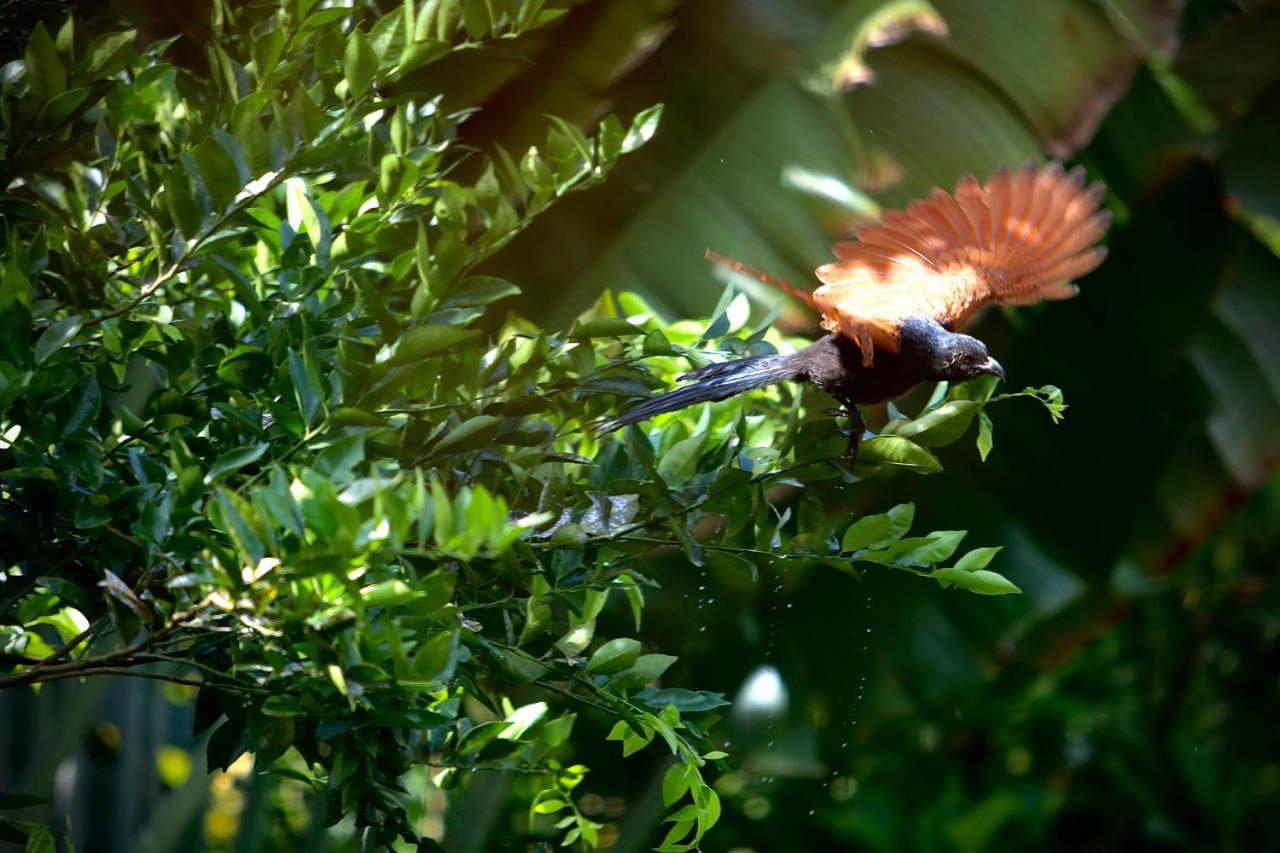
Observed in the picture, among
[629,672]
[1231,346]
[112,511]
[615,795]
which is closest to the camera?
[112,511]

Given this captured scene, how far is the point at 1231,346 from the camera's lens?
2607 millimetres

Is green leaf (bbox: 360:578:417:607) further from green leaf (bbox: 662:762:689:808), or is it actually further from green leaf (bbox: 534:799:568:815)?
green leaf (bbox: 534:799:568:815)

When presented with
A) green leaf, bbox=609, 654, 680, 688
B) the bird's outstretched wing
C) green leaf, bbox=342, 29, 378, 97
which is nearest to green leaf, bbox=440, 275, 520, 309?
green leaf, bbox=342, 29, 378, 97

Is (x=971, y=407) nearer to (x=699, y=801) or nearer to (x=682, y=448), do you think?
(x=682, y=448)

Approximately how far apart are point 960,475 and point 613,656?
6.02 feet

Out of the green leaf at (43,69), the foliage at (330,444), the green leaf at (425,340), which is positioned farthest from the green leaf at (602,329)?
the green leaf at (43,69)

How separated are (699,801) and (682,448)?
247mm

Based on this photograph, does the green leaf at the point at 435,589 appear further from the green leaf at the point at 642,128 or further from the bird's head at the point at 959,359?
the bird's head at the point at 959,359

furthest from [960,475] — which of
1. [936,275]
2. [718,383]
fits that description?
[718,383]

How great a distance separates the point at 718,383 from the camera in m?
1.01

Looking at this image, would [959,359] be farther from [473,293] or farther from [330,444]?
[330,444]

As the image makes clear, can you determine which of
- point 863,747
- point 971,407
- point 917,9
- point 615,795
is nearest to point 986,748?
point 863,747

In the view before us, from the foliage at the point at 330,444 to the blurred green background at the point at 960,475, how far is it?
0.30 metres

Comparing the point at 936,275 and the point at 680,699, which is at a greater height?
the point at 936,275
